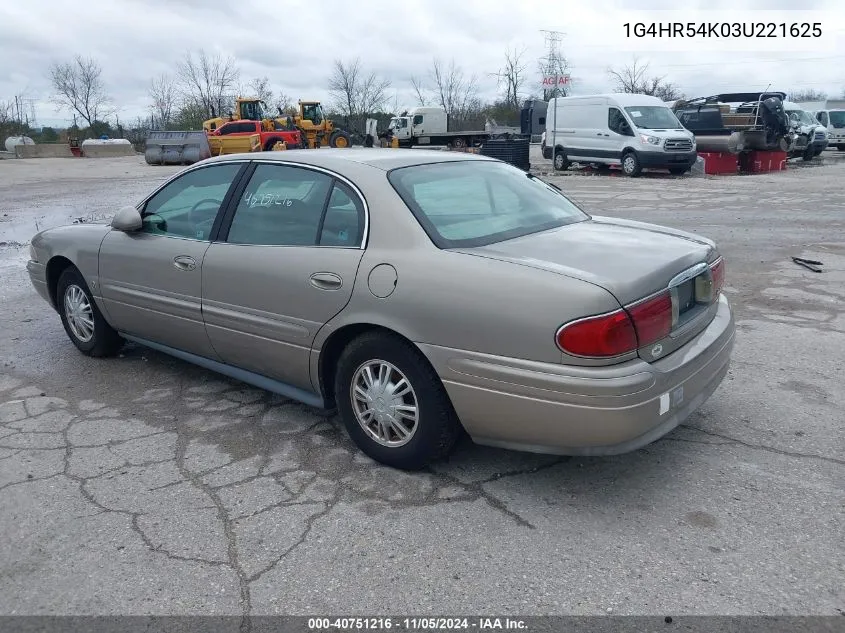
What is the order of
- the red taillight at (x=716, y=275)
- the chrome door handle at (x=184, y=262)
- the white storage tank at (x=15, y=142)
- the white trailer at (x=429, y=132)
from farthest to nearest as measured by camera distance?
1. the white storage tank at (x=15, y=142)
2. the white trailer at (x=429, y=132)
3. the chrome door handle at (x=184, y=262)
4. the red taillight at (x=716, y=275)

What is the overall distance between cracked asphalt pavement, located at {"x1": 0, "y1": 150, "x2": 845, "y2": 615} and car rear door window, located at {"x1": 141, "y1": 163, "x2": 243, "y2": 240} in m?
1.02

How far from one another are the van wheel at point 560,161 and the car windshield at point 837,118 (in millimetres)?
17855

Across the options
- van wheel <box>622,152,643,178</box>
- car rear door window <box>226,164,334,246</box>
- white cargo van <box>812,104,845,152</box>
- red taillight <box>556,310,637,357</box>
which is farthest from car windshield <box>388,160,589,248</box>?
white cargo van <box>812,104,845,152</box>

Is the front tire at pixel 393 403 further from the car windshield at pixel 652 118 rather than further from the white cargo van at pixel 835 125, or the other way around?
the white cargo van at pixel 835 125

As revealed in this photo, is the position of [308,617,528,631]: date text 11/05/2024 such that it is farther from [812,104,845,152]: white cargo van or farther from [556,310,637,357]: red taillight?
[812,104,845,152]: white cargo van

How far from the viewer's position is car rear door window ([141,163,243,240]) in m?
4.16

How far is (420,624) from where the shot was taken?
7.83 feet

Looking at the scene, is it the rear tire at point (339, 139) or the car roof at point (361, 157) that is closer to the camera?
the car roof at point (361, 157)

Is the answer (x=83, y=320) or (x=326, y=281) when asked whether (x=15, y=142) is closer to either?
(x=83, y=320)

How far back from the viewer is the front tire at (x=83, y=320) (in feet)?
16.4

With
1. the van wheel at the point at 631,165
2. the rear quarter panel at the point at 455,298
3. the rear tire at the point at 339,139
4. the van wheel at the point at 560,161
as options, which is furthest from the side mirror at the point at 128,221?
the rear tire at the point at 339,139

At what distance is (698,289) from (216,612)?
2456mm

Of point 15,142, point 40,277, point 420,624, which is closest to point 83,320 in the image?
point 40,277

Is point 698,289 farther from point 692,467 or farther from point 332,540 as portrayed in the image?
point 332,540
